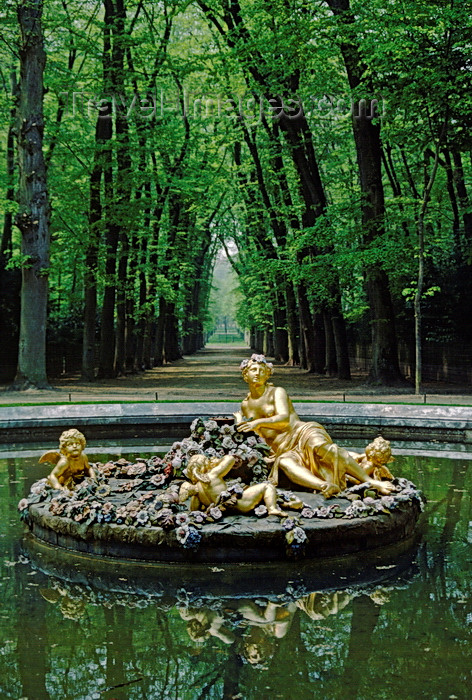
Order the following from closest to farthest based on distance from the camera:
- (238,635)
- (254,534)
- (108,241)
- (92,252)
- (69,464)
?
(238,635) → (254,534) → (69,464) → (92,252) → (108,241)

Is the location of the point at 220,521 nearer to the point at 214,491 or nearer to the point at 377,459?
the point at 214,491

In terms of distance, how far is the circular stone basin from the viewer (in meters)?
6.40

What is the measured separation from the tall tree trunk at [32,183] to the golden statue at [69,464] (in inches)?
537

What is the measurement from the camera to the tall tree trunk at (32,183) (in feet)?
68.6

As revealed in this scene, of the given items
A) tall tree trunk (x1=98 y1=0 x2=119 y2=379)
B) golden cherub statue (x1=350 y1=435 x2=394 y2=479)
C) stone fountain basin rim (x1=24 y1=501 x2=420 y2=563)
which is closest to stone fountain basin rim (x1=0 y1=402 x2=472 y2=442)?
golden cherub statue (x1=350 y1=435 x2=394 y2=479)

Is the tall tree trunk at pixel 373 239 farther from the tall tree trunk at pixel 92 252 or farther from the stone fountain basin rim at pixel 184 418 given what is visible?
the stone fountain basin rim at pixel 184 418

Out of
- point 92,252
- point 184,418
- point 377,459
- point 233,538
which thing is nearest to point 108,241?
point 92,252

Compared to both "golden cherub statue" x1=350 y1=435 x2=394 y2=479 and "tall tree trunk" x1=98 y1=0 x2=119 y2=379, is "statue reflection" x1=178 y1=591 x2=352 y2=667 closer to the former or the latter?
"golden cherub statue" x1=350 y1=435 x2=394 y2=479

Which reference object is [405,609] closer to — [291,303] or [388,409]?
[388,409]

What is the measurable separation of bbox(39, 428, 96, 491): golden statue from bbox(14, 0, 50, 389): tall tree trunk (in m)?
13.6

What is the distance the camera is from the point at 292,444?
7875 mm

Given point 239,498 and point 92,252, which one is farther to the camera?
point 92,252

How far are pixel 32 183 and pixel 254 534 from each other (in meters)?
16.7

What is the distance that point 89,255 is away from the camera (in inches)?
1017
